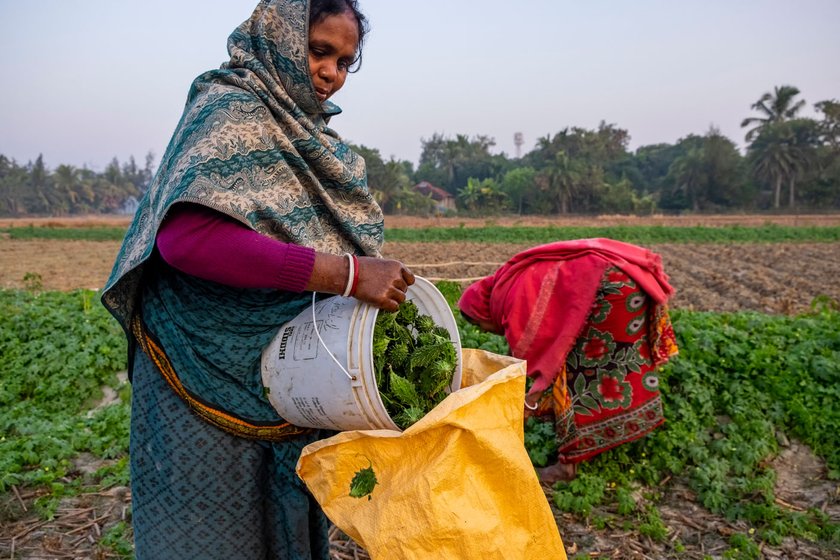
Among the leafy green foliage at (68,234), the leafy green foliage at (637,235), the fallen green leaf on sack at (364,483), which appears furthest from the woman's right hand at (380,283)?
the leafy green foliage at (68,234)

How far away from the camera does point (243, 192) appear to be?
129 cm

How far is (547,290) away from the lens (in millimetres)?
3236

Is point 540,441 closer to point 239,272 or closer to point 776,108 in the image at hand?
point 239,272

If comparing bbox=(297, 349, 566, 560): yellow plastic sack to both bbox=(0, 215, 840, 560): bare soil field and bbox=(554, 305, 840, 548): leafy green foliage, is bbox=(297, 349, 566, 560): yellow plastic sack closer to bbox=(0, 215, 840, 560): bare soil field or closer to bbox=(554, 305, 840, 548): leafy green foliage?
bbox=(0, 215, 840, 560): bare soil field

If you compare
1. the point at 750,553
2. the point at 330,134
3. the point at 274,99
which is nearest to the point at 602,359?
the point at 750,553

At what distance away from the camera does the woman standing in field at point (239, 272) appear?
4.15ft

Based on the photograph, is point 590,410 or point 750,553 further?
point 590,410

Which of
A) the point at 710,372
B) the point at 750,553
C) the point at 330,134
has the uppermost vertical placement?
the point at 330,134

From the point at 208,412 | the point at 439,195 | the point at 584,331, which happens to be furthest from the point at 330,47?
the point at 439,195

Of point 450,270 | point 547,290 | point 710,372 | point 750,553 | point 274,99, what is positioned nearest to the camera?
point 274,99

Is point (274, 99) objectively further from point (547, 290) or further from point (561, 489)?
point (561, 489)

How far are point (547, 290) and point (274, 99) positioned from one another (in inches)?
82.8

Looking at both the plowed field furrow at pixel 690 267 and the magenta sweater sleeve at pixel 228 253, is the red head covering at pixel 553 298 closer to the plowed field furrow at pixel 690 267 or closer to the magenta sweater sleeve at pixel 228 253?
the magenta sweater sleeve at pixel 228 253

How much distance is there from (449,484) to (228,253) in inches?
24.7
